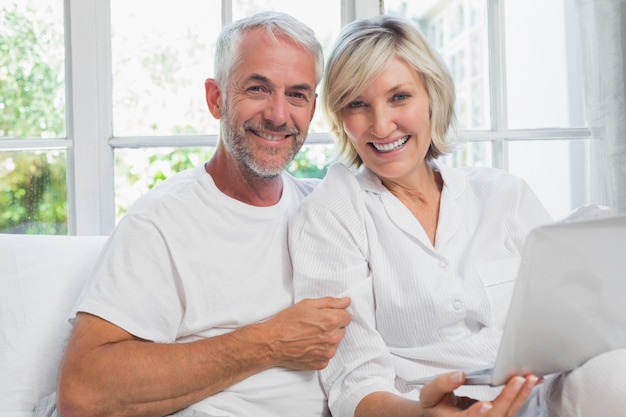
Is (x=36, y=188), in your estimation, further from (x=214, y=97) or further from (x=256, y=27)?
(x=256, y=27)

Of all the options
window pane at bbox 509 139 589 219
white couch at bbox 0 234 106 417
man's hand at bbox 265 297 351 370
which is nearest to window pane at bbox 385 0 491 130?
window pane at bbox 509 139 589 219

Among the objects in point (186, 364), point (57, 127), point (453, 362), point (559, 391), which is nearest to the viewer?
point (559, 391)

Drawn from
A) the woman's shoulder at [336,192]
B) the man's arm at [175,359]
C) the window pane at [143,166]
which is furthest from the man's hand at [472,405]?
the window pane at [143,166]

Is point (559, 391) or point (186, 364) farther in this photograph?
point (186, 364)

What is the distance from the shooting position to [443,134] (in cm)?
199

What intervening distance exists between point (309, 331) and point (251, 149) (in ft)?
1.52

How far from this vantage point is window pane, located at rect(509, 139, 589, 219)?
9.04 ft

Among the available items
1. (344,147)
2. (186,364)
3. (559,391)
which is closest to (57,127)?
(344,147)

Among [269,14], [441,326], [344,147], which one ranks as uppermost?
[269,14]

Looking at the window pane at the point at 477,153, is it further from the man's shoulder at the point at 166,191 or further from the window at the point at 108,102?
the man's shoulder at the point at 166,191

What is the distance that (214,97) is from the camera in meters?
2.00

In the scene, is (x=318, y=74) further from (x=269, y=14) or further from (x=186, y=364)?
(x=186, y=364)

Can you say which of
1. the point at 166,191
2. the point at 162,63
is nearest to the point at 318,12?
the point at 162,63

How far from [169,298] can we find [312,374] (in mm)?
366
